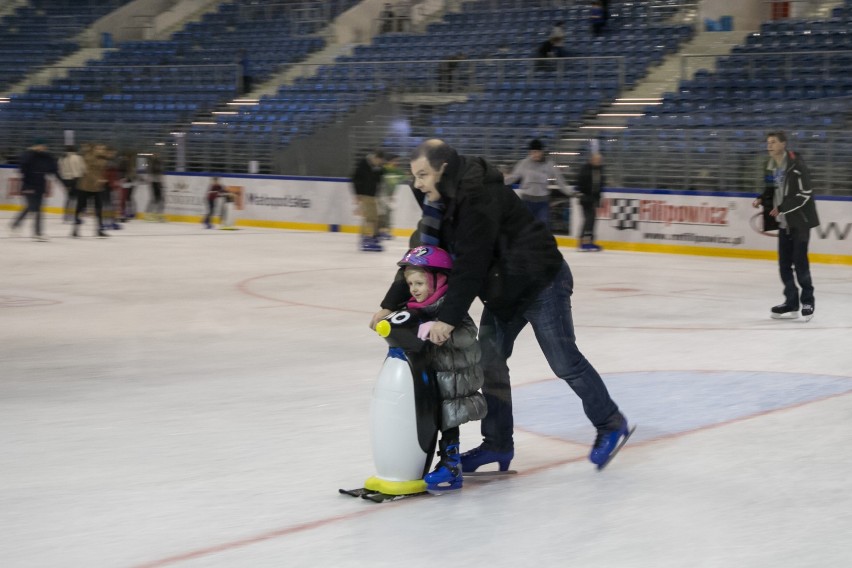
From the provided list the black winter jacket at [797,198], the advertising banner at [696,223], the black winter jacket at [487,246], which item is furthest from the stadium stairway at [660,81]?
the black winter jacket at [487,246]

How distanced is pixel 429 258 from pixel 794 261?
6.93 metres

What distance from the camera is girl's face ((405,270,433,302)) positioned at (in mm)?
4934

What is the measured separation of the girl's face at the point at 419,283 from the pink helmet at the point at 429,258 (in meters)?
0.04

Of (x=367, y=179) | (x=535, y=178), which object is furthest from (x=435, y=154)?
(x=367, y=179)

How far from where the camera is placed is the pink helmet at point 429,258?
4.89m

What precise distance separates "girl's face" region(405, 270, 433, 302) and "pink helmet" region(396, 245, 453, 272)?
0.14 feet

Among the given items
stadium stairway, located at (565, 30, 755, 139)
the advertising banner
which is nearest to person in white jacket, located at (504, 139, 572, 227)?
the advertising banner

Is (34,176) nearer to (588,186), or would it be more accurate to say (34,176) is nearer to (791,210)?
(588,186)

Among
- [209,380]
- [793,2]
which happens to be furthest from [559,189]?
[209,380]

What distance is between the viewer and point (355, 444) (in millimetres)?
6102

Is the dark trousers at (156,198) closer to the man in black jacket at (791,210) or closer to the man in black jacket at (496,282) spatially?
the man in black jacket at (791,210)

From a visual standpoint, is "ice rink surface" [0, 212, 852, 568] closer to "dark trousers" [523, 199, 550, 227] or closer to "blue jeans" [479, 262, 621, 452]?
"blue jeans" [479, 262, 621, 452]

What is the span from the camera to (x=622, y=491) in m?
5.18

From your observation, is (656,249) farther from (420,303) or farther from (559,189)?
(420,303)
